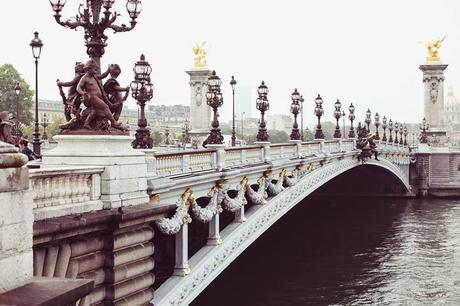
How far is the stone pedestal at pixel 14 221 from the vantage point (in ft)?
25.0

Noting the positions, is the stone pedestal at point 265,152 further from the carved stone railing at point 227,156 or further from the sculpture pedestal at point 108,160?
the sculpture pedestal at point 108,160

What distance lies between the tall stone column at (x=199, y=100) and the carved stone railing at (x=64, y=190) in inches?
2092

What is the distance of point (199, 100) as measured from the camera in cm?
6694

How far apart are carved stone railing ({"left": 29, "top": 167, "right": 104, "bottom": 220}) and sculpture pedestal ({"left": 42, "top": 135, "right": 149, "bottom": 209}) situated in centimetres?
20

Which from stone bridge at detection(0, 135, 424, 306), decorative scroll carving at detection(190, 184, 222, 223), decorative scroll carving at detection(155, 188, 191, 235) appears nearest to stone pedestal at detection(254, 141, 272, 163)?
stone bridge at detection(0, 135, 424, 306)

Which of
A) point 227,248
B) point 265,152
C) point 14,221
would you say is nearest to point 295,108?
point 265,152

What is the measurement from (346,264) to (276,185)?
9.87 meters

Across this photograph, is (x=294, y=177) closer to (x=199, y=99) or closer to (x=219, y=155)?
(x=219, y=155)

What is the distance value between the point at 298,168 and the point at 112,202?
18.4 metres

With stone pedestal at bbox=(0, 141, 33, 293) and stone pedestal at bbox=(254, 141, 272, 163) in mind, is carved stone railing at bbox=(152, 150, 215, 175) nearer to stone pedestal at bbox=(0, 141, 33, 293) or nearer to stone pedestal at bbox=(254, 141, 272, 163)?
stone pedestal at bbox=(254, 141, 272, 163)

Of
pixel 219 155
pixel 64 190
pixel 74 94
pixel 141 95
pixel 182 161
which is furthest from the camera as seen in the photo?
pixel 219 155

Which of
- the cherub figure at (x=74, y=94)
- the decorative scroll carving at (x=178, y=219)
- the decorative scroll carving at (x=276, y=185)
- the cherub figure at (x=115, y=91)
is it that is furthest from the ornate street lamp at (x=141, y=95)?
the decorative scroll carving at (x=276, y=185)

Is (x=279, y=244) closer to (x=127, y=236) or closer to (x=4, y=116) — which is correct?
(x=127, y=236)

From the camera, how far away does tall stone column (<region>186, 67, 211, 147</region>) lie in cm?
6650
